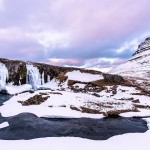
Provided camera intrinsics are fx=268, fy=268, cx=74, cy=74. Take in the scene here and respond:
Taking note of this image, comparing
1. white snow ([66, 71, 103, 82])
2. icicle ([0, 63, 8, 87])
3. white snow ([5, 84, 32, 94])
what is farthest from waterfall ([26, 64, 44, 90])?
white snow ([66, 71, 103, 82])

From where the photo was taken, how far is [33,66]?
7025 cm

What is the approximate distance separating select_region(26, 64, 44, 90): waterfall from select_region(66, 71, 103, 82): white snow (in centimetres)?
805

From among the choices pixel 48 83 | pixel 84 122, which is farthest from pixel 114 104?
pixel 48 83

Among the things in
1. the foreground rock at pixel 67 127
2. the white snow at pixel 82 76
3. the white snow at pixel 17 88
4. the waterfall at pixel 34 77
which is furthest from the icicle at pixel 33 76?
the foreground rock at pixel 67 127

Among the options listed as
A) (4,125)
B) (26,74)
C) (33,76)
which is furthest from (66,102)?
(26,74)

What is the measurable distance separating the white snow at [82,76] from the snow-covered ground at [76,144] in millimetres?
47208

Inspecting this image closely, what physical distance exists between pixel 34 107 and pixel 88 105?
781 cm

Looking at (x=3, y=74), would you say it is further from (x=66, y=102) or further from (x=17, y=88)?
(x=66, y=102)

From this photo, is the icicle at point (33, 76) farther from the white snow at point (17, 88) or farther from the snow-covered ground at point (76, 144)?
the snow-covered ground at point (76, 144)

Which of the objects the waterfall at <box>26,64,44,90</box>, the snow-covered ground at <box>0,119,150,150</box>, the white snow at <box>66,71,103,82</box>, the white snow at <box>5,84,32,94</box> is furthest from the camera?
the white snow at <box>66,71,103,82</box>

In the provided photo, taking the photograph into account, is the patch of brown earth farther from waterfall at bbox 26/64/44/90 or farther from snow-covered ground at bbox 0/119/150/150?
waterfall at bbox 26/64/44/90

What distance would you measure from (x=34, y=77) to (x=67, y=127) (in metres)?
40.7

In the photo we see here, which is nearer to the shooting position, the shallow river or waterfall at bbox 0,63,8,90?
the shallow river

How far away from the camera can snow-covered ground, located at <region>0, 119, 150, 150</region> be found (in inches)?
851
